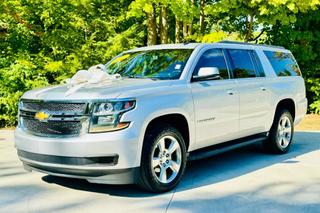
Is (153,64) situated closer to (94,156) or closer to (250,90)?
(250,90)

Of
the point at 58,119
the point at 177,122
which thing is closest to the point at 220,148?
the point at 177,122

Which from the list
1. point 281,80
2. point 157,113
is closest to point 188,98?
point 157,113

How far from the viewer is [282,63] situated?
321 inches

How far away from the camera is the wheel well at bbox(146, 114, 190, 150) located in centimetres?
540

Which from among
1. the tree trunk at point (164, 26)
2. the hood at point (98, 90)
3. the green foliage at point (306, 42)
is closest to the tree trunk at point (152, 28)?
the tree trunk at point (164, 26)

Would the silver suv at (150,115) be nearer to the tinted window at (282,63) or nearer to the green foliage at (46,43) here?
the tinted window at (282,63)

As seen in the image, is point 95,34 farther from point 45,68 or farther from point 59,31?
point 45,68

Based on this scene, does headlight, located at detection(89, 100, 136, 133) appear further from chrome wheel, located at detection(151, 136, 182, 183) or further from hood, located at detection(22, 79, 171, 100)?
chrome wheel, located at detection(151, 136, 182, 183)

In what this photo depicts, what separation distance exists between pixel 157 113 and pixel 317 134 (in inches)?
250

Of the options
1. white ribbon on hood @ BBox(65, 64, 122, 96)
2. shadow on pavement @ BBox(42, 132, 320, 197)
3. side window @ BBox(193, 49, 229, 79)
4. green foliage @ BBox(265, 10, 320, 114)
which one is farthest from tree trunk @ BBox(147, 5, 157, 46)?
white ribbon on hood @ BBox(65, 64, 122, 96)

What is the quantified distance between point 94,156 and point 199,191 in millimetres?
1437

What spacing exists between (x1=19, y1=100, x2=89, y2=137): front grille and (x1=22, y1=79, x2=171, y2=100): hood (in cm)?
9

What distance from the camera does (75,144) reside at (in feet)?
16.0

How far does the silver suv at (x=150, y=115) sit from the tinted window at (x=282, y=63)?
1.47 feet
